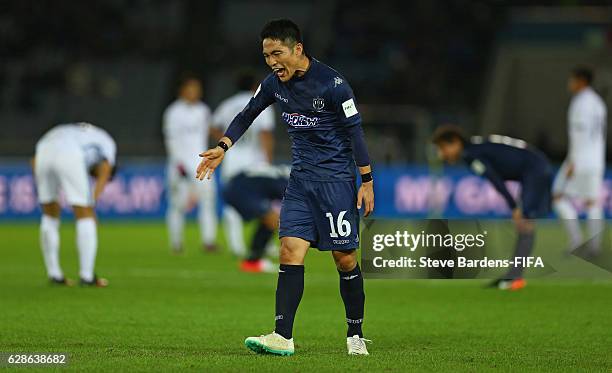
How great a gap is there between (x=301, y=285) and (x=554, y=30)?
23769 mm

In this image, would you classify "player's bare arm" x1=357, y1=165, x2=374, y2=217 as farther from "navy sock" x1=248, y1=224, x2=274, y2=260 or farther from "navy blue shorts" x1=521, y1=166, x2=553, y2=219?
"navy sock" x1=248, y1=224, x2=274, y2=260

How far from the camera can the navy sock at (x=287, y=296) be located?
27.2ft

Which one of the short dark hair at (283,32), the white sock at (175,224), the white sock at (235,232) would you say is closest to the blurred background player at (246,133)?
the white sock at (235,232)

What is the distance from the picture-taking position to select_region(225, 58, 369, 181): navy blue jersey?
27.2 ft

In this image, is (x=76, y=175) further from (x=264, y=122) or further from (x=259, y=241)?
(x=264, y=122)

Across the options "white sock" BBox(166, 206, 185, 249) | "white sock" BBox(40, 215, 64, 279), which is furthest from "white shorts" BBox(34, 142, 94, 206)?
"white sock" BBox(166, 206, 185, 249)

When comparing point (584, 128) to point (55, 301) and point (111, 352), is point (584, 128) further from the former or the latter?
point (111, 352)

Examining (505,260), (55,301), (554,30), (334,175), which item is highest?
(554,30)

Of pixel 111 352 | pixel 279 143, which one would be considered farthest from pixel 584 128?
pixel 279 143

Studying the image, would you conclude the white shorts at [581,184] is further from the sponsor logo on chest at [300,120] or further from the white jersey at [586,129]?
the sponsor logo on chest at [300,120]

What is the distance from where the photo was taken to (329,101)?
27.2 ft

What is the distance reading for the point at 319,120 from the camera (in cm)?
838

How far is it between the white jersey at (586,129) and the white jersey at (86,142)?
6.39 metres

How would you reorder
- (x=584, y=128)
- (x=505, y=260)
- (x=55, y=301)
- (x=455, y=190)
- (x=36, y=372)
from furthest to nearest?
(x=455, y=190)
(x=584, y=128)
(x=55, y=301)
(x=505, y=260)
(x=36, y=372)
